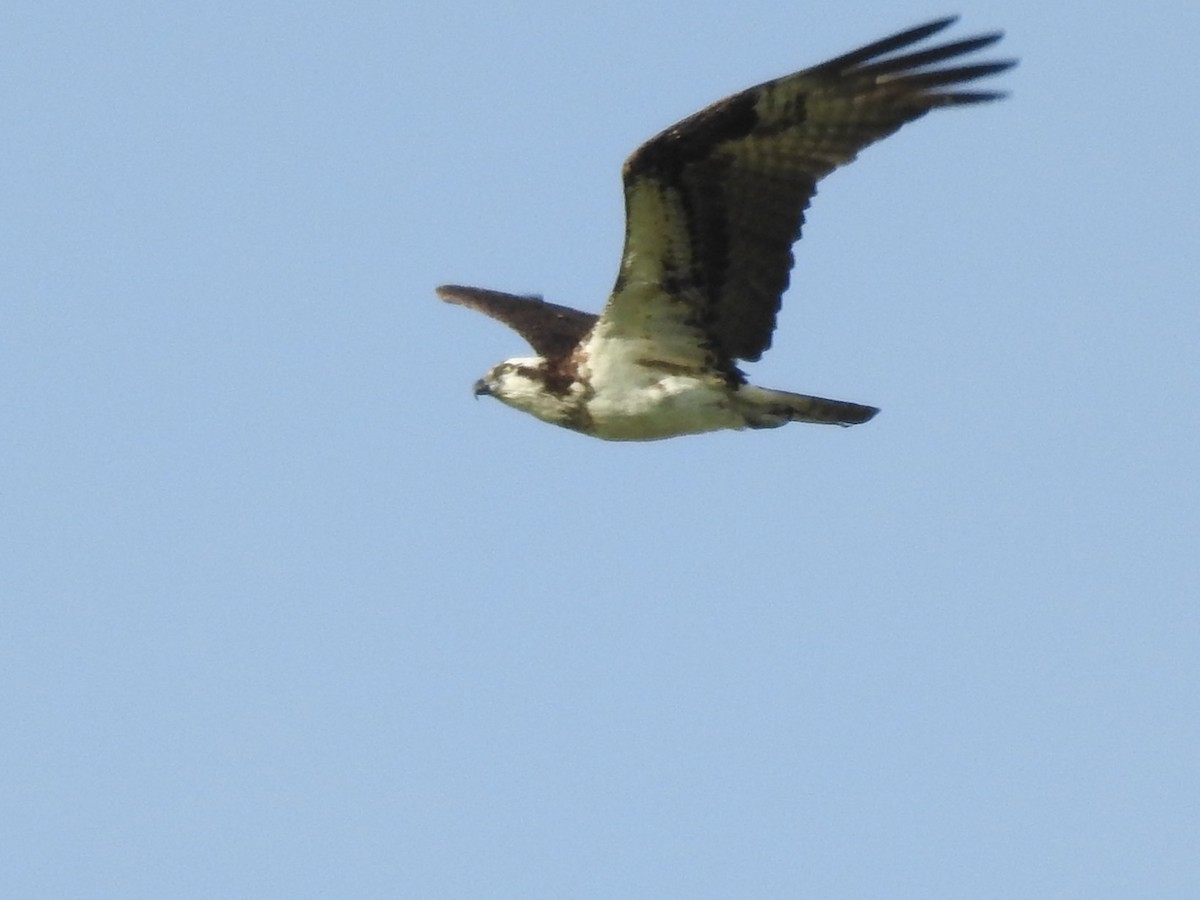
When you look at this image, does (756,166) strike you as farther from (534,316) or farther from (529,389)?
(534,316)

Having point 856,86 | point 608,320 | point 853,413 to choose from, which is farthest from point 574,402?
point 856,86

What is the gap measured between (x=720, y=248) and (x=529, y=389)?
1.57m

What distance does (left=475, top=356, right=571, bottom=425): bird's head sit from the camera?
1287cm

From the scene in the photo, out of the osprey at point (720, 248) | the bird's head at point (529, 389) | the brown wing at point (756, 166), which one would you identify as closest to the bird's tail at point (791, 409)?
the osprey at point (720, 248)

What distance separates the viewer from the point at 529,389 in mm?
12953

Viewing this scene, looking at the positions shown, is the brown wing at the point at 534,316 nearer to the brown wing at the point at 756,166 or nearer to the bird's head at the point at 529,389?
the bird's head at the point at 529,389

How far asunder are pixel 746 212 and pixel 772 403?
3.86 feet

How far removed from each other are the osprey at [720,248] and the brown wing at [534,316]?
6.4 inches

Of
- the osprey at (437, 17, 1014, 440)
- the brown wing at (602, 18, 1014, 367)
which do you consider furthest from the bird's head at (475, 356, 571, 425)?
the brown wing at (602, 18, 1014, 367)

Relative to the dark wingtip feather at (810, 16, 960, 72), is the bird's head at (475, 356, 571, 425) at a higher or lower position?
lower

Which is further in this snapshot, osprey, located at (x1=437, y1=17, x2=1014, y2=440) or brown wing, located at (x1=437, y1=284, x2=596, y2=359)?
brown wing, located at (x1=437, y1=284, x2=596, y2=359)

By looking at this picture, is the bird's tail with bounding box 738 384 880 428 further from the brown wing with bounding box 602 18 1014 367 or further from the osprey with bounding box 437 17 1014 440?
the brown wing with bounding box 602 18 1014 367

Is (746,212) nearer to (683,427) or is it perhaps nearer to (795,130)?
(795,130)

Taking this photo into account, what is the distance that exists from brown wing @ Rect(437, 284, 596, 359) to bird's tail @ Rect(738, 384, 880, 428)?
1.12m
